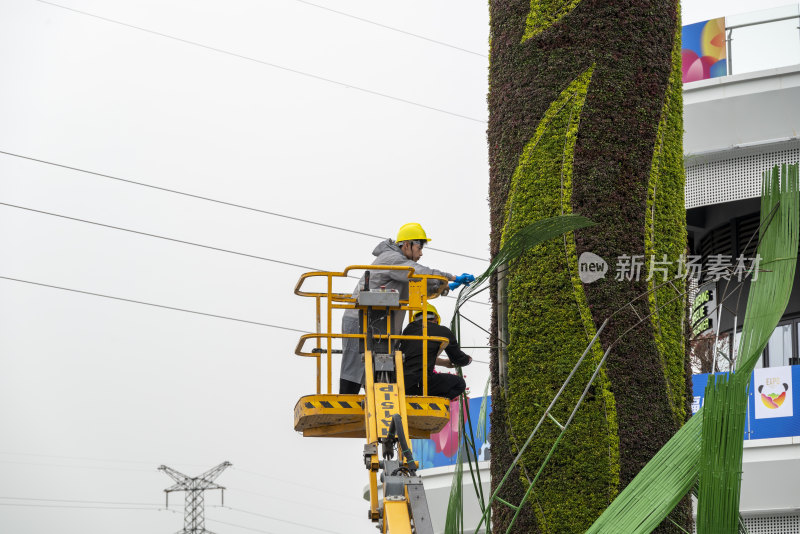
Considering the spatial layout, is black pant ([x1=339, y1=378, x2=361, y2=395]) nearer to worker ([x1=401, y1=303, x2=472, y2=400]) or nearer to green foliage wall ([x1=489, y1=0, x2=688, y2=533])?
worker ([x1=401, y1=303, x2=472, y2=400])

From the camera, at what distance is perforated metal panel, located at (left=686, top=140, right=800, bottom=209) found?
1861 centimetres

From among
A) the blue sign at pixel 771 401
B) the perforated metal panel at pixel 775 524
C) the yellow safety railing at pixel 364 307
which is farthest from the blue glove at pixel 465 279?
the perforated metal panel at pixel 775 524

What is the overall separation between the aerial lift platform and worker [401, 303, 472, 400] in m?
0.11

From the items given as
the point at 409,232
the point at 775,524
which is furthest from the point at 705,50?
the point at 409,232

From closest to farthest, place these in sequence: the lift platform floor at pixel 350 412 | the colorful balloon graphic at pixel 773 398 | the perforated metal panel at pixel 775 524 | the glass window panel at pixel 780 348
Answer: the lift platform floor at pixel 350 412 → the colorful balloon graphic at pixel 773 398 → the perforated metal panel at pixel 775 524 → the glass window panel at pixel 780 348

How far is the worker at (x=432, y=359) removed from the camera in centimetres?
873

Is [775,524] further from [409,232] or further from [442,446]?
[409,232]

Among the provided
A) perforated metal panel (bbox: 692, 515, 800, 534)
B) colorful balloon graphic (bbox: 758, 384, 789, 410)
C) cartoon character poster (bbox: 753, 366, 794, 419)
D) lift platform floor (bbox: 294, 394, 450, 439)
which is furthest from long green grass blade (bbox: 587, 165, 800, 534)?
perforated metal panel (bbox: 692, 515, 800, 534)

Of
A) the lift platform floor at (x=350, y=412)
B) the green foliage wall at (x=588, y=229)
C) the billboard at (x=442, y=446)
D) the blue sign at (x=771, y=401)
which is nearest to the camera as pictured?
the green foliage wall at (x=588, y=229)

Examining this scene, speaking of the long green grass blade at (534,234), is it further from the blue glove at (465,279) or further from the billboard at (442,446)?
the billboard at (442,446)


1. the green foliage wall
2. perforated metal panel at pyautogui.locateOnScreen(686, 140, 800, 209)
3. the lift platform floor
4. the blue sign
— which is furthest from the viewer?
perforated metal panel at pyautogui.locateOnScreen(686, 140, 800, 209)

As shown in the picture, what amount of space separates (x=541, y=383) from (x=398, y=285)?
7.42ft

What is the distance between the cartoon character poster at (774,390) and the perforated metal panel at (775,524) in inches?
78.5

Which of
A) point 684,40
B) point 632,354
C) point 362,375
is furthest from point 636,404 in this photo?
point 684,40
